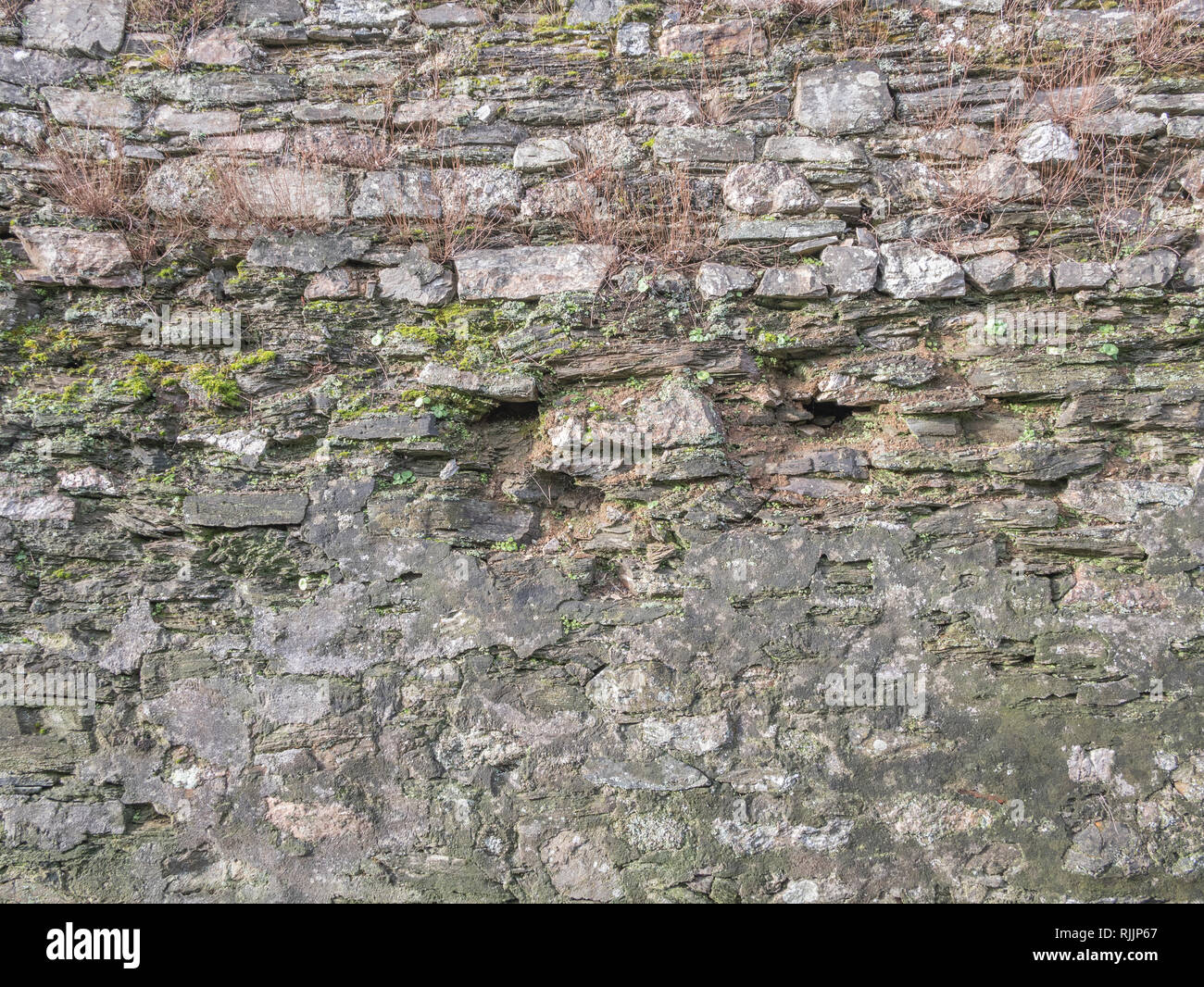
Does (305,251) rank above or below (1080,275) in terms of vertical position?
above

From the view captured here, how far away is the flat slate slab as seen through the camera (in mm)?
3096

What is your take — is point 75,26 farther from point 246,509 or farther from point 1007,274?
point 1007,274

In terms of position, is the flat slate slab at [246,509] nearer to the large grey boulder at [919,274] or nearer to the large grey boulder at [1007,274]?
the large grey boulder at [919,274]

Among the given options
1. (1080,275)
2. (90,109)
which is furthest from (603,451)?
(90,109)

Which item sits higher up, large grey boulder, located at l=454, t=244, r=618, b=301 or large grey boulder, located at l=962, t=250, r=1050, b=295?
large grey boulder, located at l=454, t=244, r=618, b=301

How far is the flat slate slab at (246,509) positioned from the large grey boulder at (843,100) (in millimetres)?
2870

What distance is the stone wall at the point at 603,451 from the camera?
2857 millimetres

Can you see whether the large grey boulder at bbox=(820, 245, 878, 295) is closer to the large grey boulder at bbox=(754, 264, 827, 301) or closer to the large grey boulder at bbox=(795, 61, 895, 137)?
the large grey boulder at bbox=(754, 264, 827, 301)

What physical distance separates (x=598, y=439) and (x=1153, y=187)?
266cm

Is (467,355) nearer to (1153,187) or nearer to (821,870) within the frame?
(821,870)

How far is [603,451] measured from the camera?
3.11 m

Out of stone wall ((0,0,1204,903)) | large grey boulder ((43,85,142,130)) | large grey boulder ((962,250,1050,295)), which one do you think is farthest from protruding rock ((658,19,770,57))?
large grey boulder ((43,85,142,130))

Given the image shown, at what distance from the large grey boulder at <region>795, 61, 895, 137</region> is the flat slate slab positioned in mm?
2870

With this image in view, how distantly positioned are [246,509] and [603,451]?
5.07ft
